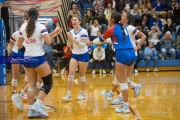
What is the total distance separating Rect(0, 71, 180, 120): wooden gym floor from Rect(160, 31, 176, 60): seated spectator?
3.58m

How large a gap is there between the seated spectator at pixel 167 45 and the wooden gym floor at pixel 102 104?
3.58 meters

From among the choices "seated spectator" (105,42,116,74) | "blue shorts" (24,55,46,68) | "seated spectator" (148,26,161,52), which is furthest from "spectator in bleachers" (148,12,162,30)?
"blue shorts" (24,55,46,68)

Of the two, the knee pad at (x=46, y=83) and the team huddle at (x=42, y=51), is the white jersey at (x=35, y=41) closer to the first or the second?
the team huddle at (x=42, y=51)

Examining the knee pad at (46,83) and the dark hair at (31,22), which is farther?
the knee pad at (46,83)

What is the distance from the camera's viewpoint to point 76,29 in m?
8.32

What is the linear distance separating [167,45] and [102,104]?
8.06m

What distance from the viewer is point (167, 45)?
15070 millimetres

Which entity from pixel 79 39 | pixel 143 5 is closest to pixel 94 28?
pixel 143 5

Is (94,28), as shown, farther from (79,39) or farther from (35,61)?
(35,61)

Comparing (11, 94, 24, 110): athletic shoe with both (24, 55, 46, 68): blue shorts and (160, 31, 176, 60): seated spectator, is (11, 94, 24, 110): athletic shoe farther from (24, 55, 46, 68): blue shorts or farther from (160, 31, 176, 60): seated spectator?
(160, 31, 176, 60): seated spectator

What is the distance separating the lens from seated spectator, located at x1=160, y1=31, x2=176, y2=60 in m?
15.0

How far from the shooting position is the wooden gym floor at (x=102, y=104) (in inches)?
262

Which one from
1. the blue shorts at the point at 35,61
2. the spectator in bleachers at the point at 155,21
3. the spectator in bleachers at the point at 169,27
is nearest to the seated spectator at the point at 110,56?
the spectator in bleachers at the point at 155,21

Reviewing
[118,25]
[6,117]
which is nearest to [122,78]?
[118,25]
